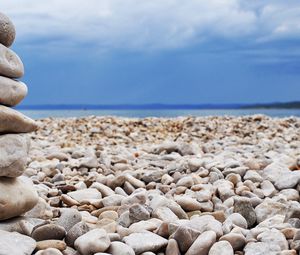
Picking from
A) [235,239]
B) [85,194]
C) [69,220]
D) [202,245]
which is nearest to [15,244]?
[69,220]

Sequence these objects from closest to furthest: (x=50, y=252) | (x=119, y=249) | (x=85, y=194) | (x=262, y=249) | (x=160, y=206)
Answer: (x=50, y=252)
(x=119, y=249)
(x=262, y=249)
(x=160, y=206)
(x=85, y=194)

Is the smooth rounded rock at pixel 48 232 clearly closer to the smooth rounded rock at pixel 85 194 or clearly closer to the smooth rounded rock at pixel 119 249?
the smooth rounded rock at pixel 119 249

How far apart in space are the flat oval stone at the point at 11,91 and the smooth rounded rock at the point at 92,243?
102 cm

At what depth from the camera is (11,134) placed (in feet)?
11.9

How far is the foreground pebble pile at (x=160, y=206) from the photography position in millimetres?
3332

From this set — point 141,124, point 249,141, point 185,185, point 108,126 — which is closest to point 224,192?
point 185,185

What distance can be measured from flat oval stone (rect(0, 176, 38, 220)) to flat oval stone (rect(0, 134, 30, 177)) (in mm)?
81

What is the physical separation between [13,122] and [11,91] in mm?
202

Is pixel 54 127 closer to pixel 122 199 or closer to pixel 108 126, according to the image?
pixel 108 126

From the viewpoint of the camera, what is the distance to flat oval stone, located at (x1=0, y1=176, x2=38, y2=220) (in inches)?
136

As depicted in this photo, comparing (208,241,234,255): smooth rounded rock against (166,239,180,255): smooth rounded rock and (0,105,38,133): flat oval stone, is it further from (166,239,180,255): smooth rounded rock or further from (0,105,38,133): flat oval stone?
(0,105,38,133): flat oval stone

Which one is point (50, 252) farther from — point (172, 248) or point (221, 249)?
point (221, 249)

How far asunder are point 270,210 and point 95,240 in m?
1.57

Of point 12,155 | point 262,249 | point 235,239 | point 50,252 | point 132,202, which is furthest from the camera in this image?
point 132,202
